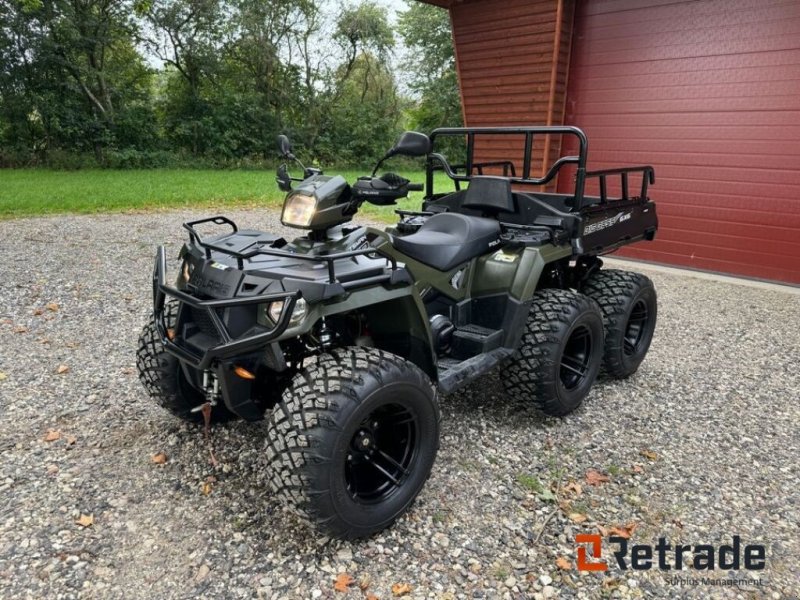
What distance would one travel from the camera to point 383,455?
7.64ft

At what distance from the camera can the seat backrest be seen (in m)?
3.43

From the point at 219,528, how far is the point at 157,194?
35.2 feet

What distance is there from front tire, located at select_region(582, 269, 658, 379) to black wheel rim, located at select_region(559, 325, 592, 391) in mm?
333

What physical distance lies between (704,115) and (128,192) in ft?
33.7

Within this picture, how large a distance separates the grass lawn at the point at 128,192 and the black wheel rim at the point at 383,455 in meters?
8.23

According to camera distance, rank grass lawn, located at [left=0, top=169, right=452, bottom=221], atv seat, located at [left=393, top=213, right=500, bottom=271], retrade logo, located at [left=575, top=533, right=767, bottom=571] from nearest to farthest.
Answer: retrade logo, located at [left=575, top=533, right=767, bottom=571], atv seat, located at [left=393, top=213, right=500, bottom=271], grass lawn, located at [left=0, top=169, right=452, bottom=221]

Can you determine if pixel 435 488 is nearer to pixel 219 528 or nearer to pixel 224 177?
pixel 219 528

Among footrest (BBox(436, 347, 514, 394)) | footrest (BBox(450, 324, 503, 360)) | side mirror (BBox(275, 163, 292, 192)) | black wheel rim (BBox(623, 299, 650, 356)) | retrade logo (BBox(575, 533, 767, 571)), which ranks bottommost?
retrade logo (BBox(575, 533, 767, 571))

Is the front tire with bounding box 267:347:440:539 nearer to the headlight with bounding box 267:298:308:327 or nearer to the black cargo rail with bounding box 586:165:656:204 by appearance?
the headlight with bounding box 267:298:308:327

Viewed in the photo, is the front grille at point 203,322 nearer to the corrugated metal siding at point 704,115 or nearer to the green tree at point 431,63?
the corrugated metal siding at point 704,115

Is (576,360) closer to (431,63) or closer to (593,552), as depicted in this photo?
(593,552)

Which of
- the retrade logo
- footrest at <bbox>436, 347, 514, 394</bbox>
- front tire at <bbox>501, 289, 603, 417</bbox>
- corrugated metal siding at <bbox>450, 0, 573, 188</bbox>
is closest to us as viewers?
the retrade logo

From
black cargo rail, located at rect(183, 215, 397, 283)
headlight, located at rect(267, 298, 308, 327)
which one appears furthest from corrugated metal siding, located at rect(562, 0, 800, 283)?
headlight, located at rect(267, 298, 308, 327)

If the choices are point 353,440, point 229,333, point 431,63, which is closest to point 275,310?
point 229,333
